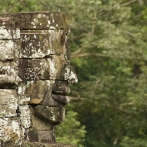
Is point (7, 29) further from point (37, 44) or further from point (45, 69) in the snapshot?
point (45, 69)

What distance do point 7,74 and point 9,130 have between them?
2.26 ft

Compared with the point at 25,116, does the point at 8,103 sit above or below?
above

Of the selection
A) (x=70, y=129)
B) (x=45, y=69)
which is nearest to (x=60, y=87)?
(x=45, y=69)

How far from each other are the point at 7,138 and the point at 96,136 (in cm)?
1666

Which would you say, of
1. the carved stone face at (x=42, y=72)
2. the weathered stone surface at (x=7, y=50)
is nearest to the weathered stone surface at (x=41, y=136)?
the carved stone face at (x=42, y=72)

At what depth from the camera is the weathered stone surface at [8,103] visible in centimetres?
1247

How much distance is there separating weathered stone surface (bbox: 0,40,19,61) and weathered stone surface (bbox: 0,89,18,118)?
1.33 ft

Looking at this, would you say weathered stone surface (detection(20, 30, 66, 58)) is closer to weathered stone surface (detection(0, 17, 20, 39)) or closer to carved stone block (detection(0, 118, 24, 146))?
weathered stone surface (detection(0, 17, 20, 39))

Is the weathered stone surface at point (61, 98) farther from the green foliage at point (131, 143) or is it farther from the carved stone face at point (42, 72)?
the green foliage at point (131, 143)

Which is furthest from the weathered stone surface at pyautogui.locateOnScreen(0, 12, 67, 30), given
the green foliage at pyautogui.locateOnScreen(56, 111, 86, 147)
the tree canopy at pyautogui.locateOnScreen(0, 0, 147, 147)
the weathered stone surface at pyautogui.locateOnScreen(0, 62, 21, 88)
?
the green foliage at pyautogui.locateOnScreen(56, 111, 86, 147)

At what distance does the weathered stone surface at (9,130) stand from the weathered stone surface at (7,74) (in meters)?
0.44

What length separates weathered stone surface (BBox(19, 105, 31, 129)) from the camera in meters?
13.8

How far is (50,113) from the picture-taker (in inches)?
566

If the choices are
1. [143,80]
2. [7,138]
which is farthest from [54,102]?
[143,80]
